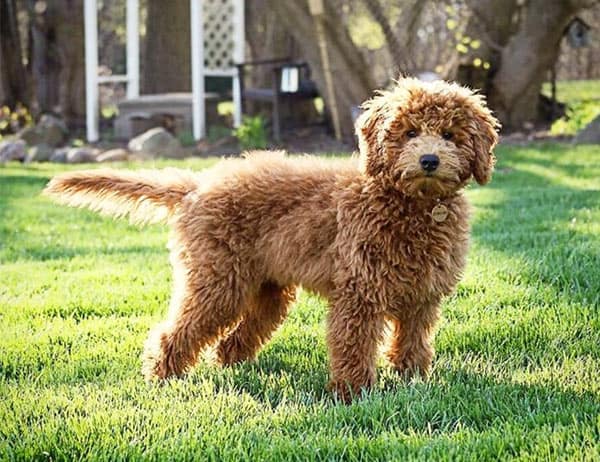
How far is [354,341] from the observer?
434cm

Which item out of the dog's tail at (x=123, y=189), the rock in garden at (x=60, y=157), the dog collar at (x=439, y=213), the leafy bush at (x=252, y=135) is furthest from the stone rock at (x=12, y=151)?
the dog collar at (x=439, y=213)

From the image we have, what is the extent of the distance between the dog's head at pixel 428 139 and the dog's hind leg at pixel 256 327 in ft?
3.22

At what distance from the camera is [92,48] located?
1844 cm

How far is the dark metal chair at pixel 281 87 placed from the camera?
16453mm

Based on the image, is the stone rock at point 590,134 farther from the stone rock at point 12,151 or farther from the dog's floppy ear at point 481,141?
the dog's floppy ear at point 481,141

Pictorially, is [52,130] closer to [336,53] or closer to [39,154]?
[39,154]

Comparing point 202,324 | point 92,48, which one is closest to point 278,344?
point 202,324

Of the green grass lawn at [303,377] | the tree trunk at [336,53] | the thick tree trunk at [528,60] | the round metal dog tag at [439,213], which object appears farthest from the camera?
the thick tree trunk at [528,60]

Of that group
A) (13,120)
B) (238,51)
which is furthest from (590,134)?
(13,120)

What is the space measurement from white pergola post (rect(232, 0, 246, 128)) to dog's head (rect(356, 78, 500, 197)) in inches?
525

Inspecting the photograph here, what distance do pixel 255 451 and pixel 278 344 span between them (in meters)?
1.73

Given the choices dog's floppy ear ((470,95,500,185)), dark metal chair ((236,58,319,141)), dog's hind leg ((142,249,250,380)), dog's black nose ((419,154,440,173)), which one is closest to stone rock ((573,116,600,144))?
dark metal chair ((236,58,319,141))

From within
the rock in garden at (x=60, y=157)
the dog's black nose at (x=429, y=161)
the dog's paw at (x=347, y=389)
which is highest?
the dog's black nose at (x=429, y=161)

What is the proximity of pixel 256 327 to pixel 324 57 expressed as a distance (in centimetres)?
1050
